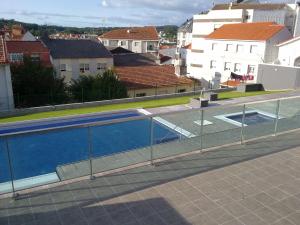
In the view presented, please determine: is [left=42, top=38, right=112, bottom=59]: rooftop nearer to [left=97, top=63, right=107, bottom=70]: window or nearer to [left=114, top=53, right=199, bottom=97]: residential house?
[left=97, top=63, right=107, bottom=70]: window

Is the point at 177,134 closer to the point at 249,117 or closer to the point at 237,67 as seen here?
the point at 249,117

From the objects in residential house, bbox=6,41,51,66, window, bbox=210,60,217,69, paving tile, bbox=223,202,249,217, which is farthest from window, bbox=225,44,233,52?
paving tile, bbox=223,202,249,217

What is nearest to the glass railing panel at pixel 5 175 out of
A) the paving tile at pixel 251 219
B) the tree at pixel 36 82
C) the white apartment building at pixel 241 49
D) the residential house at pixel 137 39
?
the paving tile at pixel 251 219

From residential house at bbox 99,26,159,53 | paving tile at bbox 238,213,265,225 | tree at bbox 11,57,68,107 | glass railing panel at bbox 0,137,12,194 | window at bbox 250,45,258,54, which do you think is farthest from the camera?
residential house at bbox 99,26,159,53

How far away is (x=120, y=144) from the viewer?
21.1ft

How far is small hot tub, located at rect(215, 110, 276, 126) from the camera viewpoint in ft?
24.0

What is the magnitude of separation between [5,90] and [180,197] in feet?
67.2

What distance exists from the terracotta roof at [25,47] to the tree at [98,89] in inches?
592

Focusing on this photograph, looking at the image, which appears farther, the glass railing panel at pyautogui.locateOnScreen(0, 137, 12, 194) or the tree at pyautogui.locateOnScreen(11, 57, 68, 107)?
the tree at pyautogui.locateOnScreen(11, 57, 68, 107)

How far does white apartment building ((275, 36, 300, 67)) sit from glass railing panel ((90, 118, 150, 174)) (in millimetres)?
29324

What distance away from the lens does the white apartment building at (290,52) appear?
1212 inches

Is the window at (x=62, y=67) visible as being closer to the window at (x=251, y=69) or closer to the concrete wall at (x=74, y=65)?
the concrete wall at (x=74, y=65)

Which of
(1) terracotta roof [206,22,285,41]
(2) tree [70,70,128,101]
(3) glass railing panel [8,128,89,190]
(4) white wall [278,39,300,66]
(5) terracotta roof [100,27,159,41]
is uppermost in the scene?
(5) terracotta roof [100,27,159,41]

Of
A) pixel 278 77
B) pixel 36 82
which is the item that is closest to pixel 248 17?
pixel 278 77
